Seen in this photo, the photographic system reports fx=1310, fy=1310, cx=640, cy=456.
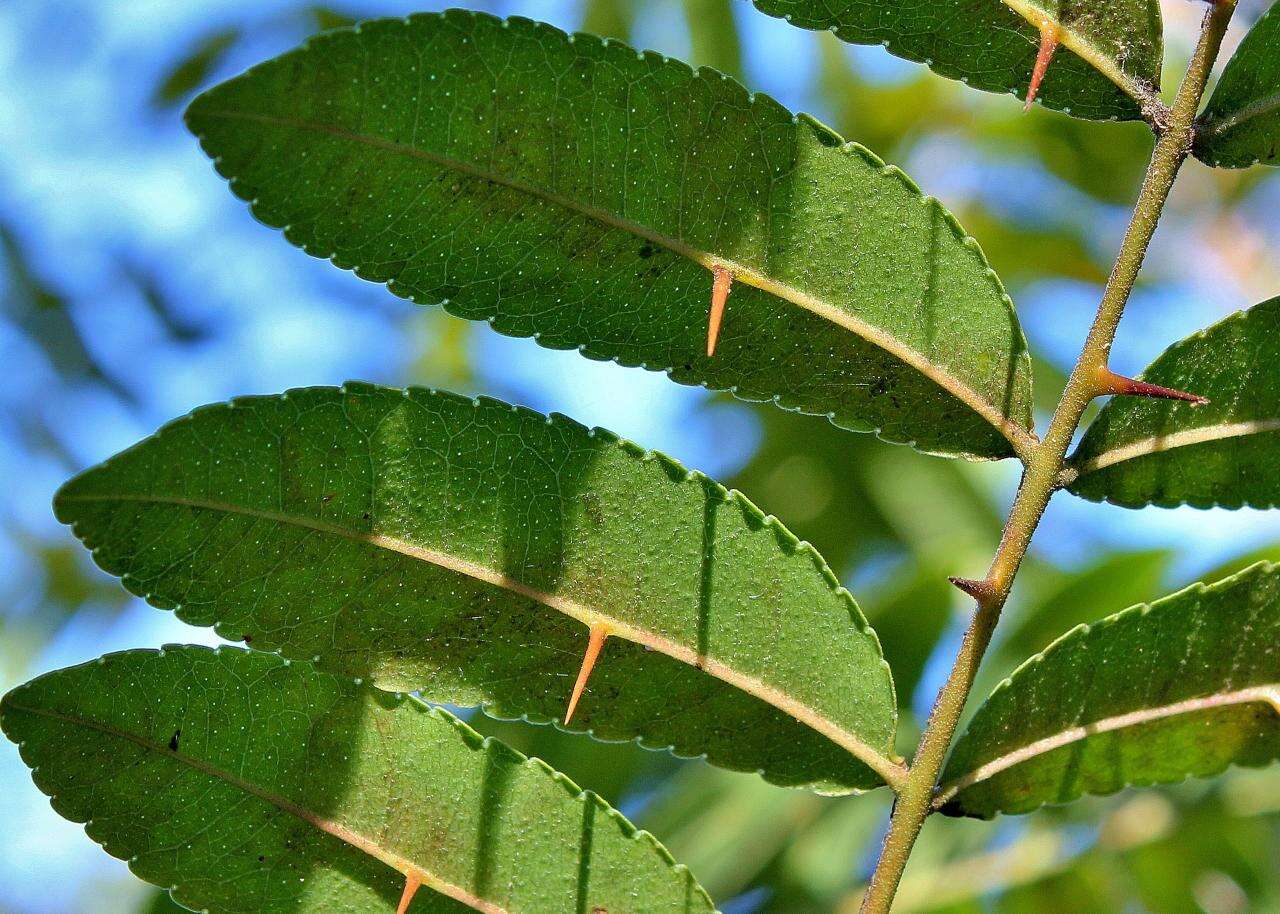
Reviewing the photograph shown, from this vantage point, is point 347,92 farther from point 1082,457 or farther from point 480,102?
point 1082,457

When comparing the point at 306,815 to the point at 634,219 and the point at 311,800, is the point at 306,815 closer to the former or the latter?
the point at 311,800

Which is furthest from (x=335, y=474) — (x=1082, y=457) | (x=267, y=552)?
(x=1082, y=457)

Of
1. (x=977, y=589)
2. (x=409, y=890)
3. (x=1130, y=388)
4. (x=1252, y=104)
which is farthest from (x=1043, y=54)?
(x=409, y=890)

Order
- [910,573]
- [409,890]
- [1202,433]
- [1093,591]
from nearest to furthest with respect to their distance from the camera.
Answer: [409,890] < [1202,433] < [1093,591] < [910,573]

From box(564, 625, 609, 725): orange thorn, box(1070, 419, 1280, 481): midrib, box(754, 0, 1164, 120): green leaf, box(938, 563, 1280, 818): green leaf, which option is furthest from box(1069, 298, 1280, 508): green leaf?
box(564, 625, 609, 725): orange thorn

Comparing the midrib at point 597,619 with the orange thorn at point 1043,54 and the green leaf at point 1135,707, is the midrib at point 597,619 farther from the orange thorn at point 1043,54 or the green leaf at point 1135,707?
the orange thorn at point 1043,54

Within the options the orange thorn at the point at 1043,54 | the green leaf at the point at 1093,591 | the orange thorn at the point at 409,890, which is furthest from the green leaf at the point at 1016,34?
the green leaf at the point at 1093,591

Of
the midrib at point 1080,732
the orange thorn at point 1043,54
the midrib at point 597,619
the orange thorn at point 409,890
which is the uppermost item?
the orange thorn at point 1043,54
